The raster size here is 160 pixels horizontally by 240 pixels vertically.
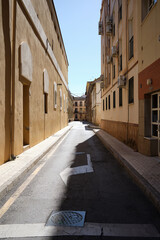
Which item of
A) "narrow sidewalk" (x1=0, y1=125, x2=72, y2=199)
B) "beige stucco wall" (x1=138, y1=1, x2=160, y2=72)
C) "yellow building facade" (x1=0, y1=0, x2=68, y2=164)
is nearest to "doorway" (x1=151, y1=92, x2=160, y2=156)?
"beige stucco wall" (x1=138, y1=1, x2=160, y2=72)

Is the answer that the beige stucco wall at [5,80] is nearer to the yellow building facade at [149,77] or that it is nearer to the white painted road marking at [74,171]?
the white painted road marking at [74,171]

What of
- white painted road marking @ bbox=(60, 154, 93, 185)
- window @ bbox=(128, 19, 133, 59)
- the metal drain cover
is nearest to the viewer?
the metal drain cover

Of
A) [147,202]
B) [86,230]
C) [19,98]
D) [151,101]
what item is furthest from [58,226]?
[151,101]

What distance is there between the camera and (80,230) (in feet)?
9.83

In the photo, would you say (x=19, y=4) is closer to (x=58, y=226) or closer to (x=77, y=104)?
(x=58, y=226)

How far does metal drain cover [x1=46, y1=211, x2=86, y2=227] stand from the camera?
3162mm

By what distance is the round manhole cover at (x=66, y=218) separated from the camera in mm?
3220

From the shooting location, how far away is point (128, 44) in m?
11.6

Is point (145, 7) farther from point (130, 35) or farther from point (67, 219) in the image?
point (67, 219)

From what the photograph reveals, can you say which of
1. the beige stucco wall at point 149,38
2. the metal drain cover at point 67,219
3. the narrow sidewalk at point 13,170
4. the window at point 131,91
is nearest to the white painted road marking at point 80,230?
the metal drain cover at point 67,219

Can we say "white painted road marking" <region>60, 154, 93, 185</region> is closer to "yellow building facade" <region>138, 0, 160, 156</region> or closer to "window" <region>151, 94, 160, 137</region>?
"yellow building facade" <region>138, 0, 160, 156</region>

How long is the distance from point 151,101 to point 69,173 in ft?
14.8

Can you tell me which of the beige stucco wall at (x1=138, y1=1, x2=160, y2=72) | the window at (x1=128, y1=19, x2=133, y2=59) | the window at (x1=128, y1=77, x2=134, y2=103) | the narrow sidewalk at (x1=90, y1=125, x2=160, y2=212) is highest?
the window at (x1=128, y1=19, x2=133, y2=59)

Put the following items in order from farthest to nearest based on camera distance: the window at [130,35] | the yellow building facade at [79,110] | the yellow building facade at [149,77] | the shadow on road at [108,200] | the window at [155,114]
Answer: the yellow building facade at [79,110]
the window at [130,35]
the window at [155,114]
the yellow building facade at [149,77]
the shadow on road at [108,200]
